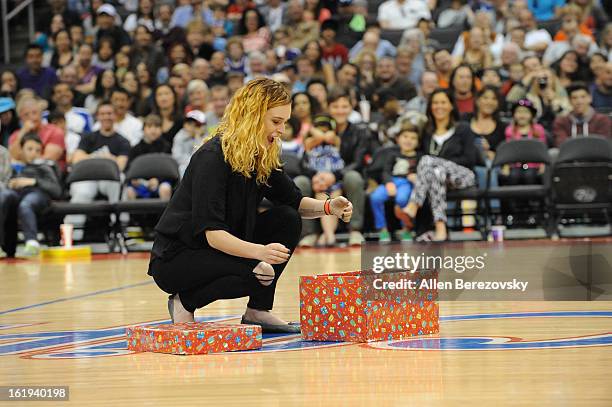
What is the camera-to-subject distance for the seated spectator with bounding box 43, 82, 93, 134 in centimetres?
1196

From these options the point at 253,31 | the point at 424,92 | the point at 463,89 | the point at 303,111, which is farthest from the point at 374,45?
the point at 303,111

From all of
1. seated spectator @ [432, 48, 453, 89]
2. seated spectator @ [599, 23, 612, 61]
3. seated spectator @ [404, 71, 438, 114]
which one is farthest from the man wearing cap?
seated spectator @ [599, 23, 612, 61]

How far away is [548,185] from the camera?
1010cm

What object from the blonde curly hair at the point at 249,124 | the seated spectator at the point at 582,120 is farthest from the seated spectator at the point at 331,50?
the blonde curly hair at the point at 249,124

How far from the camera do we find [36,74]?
13742 millimetres

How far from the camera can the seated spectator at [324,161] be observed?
1021cm

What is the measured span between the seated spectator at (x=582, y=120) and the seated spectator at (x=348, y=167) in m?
1.81

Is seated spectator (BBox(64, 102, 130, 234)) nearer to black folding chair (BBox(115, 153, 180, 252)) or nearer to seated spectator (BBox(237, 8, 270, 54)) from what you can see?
black folding chair (BBox(115, 153, 180, 252))

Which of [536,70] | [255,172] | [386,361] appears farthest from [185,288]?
[536,70]

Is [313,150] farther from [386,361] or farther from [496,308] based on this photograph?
[386,361]

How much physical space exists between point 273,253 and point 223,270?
1.09ft

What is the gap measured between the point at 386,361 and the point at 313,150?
6857mm

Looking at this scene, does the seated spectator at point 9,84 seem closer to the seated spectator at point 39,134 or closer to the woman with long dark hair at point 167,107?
the seated spectator at point 39,134

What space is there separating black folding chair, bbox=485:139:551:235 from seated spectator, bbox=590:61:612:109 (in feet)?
4.78
